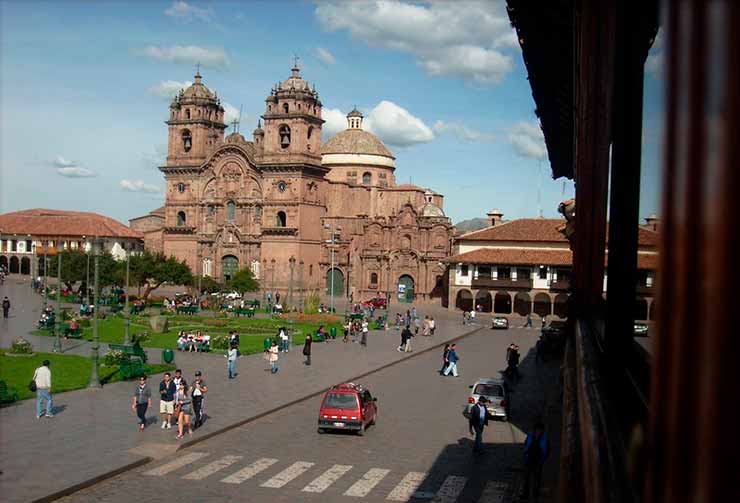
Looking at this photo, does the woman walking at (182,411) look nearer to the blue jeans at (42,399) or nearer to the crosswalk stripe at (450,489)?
the blue jeans at (42,399)

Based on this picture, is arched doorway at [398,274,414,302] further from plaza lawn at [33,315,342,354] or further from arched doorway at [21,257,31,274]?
arched doorway at [21,257,31,274]

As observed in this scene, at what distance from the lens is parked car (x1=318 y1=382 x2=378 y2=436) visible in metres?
18.1

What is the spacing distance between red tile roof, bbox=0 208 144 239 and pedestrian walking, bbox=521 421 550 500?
74.8 metres

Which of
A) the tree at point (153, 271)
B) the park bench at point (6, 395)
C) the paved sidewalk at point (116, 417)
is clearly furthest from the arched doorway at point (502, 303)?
the park bench at point (6, 395)

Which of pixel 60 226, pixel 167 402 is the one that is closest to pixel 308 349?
pixel 167 402

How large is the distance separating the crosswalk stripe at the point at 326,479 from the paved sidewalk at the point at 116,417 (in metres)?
3.35

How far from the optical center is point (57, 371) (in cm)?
2530

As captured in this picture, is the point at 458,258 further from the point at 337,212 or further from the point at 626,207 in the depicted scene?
the point at 626,207

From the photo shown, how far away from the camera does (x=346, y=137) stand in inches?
3393

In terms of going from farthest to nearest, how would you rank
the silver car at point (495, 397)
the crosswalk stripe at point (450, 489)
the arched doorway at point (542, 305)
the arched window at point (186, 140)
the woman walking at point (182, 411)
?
the arched window at point (186, 140), the arched doorway at point (542, 305), the silver car at point (495, 397), the woman walking at point (182, 411), the crosswalk stripe at point (450, 489)

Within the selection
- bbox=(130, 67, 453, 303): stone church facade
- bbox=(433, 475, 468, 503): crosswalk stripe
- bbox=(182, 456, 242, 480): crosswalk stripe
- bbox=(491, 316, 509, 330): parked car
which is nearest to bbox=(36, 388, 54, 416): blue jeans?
bbox=(182, 456, 242, 480): crosswalk stripe

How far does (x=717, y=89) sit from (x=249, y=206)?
72611 millimetres

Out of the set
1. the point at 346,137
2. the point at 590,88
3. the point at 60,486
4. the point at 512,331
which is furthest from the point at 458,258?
the point at 590,88

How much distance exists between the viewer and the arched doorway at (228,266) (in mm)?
72750
